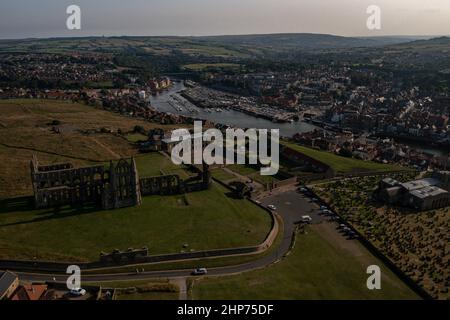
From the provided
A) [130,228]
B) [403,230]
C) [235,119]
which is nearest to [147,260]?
[130,228]

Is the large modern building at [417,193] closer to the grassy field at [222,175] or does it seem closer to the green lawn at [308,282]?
the green lawn at [308,282]

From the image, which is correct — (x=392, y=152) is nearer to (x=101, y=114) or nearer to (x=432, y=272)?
(x=432, y=272)

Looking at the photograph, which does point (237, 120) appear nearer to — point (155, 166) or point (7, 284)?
point (155, 166)

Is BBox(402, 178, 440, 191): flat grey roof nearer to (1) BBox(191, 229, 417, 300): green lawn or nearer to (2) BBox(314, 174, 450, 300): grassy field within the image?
(2) BBox(314, 174, 450, 300): grassy field

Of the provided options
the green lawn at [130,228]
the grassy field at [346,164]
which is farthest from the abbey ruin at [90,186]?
the grassy field at [346,164]

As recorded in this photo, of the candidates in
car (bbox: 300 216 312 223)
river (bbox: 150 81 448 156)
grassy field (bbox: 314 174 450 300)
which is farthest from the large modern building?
river (bbox: 150 81 448 156)
